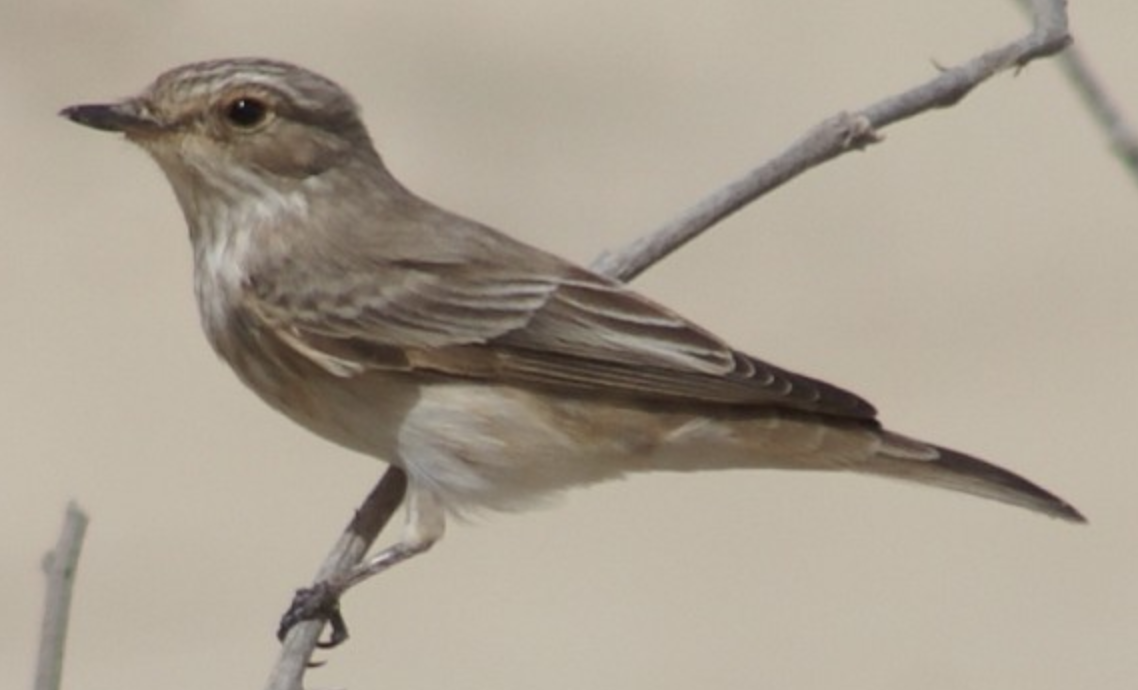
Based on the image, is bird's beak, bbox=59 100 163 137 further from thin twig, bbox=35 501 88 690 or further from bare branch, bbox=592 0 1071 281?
thin twig, bbox=35 501 88 690

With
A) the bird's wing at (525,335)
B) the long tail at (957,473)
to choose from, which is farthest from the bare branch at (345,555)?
the long tail at (957,473)

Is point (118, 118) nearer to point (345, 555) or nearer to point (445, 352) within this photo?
point (445, 352)

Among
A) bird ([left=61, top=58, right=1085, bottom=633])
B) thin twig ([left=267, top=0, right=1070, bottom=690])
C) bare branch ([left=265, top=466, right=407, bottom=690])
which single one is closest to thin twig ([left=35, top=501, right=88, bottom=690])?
bare branch ([left=265, top=466, right=407, bottom=690])

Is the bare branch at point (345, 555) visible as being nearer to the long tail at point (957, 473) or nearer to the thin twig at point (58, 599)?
the thin twig at point (58, 599)

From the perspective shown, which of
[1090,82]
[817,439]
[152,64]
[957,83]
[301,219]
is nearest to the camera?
[1090,82]

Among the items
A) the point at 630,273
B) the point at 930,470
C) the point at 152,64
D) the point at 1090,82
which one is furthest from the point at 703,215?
the point at 152,64

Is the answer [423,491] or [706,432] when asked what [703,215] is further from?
[423,491]
